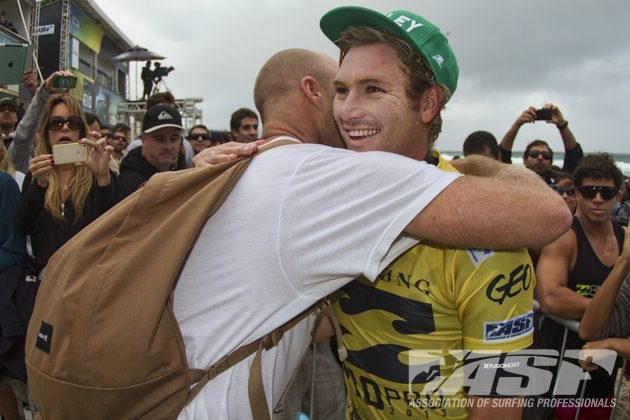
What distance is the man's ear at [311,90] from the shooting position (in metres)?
1.79

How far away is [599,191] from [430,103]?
2453 mm

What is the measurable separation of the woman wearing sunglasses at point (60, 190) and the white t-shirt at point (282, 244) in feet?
7.92

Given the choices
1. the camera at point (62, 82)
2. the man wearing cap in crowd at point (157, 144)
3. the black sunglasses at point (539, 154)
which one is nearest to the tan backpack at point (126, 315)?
the man wearing cap in crowd at point (157, 144)

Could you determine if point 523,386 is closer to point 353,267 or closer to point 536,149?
point 353,267

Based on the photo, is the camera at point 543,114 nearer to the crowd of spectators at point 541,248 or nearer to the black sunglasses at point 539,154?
the black sunglasses at point 539,154

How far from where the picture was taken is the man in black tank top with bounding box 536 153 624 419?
321 cm

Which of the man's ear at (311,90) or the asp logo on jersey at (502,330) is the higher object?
the man's ear at (311,90)

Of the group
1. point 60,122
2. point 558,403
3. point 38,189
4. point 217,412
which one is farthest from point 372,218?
point 60,122

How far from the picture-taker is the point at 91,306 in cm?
120

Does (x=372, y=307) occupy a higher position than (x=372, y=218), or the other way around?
(x=372, y=218)

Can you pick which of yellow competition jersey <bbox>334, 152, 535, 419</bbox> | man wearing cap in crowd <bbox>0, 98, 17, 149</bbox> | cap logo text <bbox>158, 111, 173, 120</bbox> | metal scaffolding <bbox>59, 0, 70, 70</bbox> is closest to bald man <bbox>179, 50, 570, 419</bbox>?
yellow competition jersey <bbox>334, 152, 535, 419</bbox>

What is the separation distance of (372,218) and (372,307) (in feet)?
1.65

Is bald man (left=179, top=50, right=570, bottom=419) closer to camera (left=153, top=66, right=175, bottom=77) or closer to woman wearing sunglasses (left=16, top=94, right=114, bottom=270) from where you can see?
woman wearing sunglasses (left=16, top=94, right=114, bottom=270)

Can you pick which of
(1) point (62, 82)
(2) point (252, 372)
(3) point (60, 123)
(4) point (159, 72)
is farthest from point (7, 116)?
(4) point (159, 72)
